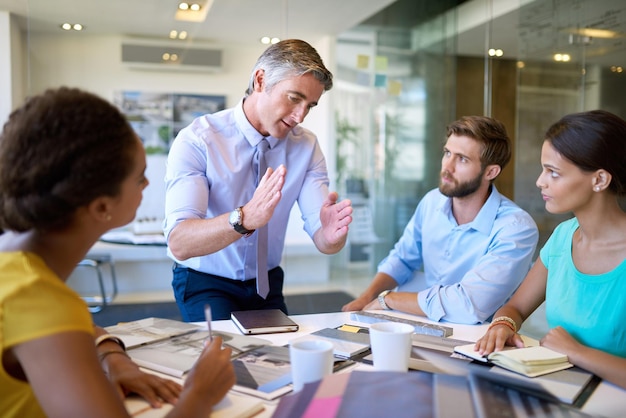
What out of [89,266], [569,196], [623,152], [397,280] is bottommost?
[89,266]

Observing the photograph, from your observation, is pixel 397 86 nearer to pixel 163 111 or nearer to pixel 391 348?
pixel 163 111

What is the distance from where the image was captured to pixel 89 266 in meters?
4.84

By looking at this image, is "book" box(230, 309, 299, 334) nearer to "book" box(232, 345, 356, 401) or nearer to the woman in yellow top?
"book" box(232, 345, 356, 401)

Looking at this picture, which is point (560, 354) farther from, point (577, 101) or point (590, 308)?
point (577, 101)

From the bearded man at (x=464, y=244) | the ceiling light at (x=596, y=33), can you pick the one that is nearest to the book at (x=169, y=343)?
the bearded man at (x=464, y=244)

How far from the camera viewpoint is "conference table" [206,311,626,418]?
108cm

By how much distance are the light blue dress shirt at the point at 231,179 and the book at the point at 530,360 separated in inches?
39.8

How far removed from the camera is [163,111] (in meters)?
5.01

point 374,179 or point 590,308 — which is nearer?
point 590,308

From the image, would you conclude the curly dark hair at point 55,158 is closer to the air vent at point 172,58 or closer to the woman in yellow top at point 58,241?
the woman in yellow top at point 58,241

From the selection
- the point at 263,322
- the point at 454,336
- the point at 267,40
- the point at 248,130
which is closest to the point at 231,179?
the point at 248,130

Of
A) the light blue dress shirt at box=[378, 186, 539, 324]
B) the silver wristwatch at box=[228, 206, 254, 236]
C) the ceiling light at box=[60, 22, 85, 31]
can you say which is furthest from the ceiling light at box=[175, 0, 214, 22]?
the silver wristwatch at box=[228, 206, 254, 236]

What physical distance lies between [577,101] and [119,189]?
12.9 ft

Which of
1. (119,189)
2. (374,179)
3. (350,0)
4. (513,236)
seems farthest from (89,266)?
(119,189)
